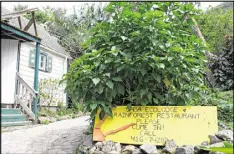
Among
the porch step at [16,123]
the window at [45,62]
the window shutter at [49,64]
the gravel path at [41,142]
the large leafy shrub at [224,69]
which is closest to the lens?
the gravel path at [41,142]

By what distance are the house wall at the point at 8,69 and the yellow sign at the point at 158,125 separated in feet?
16.3

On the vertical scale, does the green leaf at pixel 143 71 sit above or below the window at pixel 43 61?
below

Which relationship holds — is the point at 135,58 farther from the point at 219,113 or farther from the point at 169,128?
the point at 219,113

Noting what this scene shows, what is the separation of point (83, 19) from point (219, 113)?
12375mm

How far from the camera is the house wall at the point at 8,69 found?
23.8 feet

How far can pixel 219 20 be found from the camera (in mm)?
15578

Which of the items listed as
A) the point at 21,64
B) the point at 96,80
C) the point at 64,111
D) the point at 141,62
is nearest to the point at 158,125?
the point at 141,62

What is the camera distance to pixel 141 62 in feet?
9.84

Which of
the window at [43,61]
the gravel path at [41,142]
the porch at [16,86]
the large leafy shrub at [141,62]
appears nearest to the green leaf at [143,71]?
the large leafy shrub at [141,62]

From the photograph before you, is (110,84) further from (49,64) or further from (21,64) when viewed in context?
(49,64)

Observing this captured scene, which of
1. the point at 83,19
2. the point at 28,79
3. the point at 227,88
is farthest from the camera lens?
the point at 83,19

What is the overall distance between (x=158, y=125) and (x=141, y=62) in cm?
85

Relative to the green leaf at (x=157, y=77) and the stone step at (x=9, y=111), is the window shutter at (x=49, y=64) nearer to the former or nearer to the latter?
the stone step at (x=9, y=111)

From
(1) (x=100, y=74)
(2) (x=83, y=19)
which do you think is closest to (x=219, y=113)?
(1) (x=100, y=74)
